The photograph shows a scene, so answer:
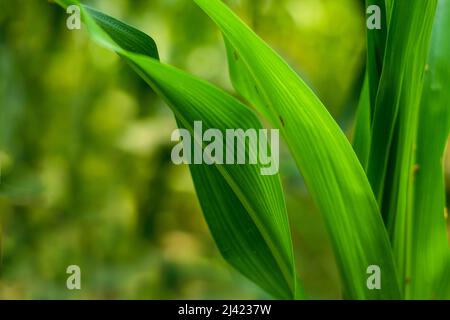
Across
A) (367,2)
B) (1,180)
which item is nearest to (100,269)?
(1,180)

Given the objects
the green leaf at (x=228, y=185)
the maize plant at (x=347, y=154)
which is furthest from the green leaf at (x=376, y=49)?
the green leaf at (x=228, y=185)

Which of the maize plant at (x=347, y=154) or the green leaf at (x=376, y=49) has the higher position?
the green leaf at (x=376, y=49)

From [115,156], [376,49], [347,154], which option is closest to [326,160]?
[347,154]

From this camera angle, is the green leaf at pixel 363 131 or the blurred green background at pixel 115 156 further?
the blurred green background at pixel 115 156

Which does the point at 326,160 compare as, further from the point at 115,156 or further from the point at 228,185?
the point at 115,156

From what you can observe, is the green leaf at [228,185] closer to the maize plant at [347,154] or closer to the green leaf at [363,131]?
the maize plant at [347,154]

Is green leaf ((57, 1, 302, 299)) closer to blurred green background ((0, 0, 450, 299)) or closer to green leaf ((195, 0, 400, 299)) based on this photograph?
green leaf ((195, 0, 400, 299))
